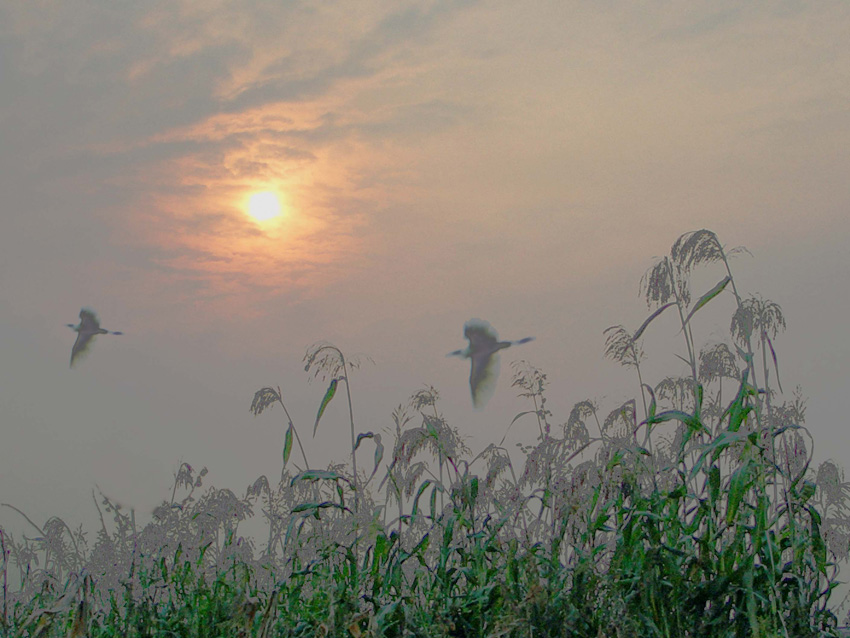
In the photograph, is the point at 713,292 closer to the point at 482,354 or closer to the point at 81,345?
the point at 482,354

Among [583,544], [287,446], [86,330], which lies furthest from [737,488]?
[86,330]

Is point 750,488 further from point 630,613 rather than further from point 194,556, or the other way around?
point 194,556

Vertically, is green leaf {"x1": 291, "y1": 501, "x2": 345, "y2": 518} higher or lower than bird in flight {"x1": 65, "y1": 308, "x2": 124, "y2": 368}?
lower

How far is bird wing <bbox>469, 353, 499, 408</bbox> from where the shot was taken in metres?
3.94

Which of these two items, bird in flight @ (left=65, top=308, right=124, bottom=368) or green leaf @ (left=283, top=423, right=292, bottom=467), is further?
bird in flight @ (left=65, top=308, right=124, bottom=368)

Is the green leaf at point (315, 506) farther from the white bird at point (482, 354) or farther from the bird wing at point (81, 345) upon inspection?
the bird wing at point (81, 345)

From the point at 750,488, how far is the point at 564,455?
2.06 ft

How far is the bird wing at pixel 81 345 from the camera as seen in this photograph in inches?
244

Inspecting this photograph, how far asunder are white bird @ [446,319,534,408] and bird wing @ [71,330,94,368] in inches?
132

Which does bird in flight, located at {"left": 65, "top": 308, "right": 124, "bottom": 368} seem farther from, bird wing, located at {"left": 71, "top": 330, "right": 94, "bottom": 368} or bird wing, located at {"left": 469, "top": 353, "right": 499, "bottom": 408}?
bird wing, located at {"left": 469, "top": 353, "right": 499, "bottom": 408}

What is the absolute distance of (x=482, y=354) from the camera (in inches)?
159

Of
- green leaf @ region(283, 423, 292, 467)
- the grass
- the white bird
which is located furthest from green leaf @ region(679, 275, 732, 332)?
green leaf @ region(283, 423, 292, 467)

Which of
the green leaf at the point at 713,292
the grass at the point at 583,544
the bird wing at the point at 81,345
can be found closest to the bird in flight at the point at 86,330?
the bird wing at the point at 81,345

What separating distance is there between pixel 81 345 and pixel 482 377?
11.8ft
